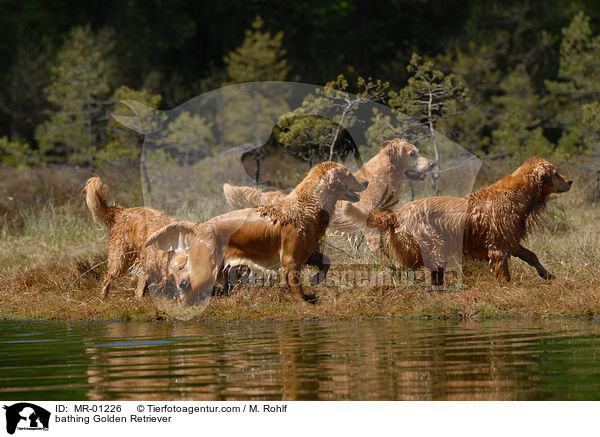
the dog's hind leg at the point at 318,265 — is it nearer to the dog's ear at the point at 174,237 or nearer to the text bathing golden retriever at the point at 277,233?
the text bathing golden retriever at the point at 277,233

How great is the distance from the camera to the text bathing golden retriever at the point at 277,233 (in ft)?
34.4

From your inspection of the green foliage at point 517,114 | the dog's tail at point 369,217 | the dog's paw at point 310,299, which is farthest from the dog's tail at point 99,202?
the green foliage at point 517,114

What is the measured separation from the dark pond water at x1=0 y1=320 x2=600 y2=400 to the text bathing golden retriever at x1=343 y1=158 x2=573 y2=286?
1.41 metres

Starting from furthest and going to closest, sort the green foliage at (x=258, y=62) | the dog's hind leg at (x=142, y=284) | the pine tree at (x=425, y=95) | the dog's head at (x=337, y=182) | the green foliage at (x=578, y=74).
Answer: the green foliage at (x=258, y=62), the green foliage at (x=578, y=74), the pine tree at (x=425, y=95), the dog's hind leg at (x=142, y=284), the dog's head at (x=337, y=182)

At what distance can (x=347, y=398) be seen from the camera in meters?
5.70

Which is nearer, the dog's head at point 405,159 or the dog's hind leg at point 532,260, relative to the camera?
the dog's hind leg at point 532,260

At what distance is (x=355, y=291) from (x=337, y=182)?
1.40m

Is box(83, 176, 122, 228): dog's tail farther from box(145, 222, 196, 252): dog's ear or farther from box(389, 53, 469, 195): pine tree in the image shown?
box(389, 53, 469, 195): pine tree

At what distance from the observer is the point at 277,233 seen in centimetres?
1052

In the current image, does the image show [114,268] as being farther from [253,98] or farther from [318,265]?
[253,98]
